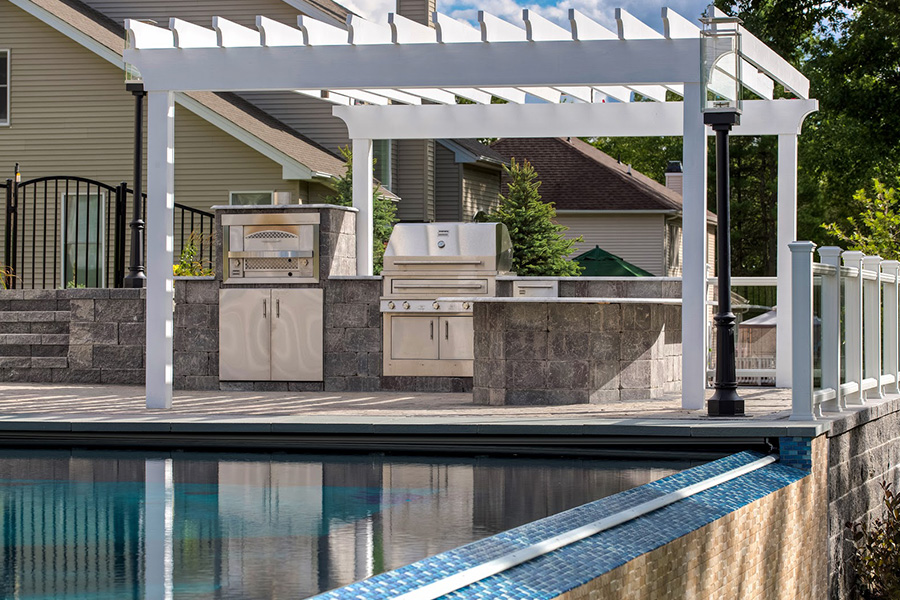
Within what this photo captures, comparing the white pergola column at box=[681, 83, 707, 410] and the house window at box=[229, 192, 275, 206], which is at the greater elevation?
the house window at box=[229, 192, 275, 206]

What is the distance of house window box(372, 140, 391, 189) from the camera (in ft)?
77.7

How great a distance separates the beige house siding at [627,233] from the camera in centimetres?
3466

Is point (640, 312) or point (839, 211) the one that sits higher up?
point (839, 211)

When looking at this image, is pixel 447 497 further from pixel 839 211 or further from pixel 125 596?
pixel 839 211

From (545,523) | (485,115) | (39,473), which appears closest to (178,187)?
(485,115)

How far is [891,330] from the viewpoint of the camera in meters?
11.0

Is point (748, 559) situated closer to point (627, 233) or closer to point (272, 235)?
point (272, 235)

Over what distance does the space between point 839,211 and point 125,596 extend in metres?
38.0

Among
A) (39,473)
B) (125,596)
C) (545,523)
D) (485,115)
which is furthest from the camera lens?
(485,115)

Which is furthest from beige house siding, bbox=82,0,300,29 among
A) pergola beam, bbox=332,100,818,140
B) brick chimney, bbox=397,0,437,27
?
pergola beam, bbox=332,100,818,140

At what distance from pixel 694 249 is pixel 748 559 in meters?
3.68

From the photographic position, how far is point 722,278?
949cm

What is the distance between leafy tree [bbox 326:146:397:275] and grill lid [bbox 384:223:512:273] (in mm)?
8163

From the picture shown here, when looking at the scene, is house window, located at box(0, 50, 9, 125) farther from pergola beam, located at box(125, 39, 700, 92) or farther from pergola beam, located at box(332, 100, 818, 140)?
pergola beam, located at box(125, 39, 700, 92)
